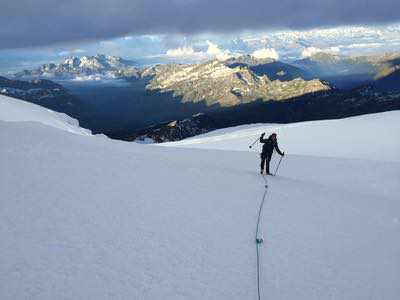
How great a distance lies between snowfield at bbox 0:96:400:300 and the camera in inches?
363

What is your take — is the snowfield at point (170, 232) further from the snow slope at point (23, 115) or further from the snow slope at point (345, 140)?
the snow slope at point (23, 115)

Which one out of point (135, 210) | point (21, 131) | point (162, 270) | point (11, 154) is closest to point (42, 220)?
point (135, 210)

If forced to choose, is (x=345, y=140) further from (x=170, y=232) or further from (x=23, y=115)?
(x=23, y=115)

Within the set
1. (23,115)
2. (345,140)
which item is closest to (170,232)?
(345,140)

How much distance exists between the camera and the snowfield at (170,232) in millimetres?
9227

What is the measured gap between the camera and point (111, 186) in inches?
556

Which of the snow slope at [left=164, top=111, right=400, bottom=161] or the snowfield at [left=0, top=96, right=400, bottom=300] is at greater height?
the snow slope at [left=164, top=111, right=400, bottom=161]

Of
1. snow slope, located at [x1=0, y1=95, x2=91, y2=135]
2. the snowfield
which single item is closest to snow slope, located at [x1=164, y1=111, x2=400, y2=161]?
the snowfield

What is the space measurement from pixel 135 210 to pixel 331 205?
807 centimetres

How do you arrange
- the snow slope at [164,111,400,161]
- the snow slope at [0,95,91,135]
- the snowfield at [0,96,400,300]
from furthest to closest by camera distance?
the snow slope at [0,95,91,135], the snow slope at [164,111,400,161], the snowfield at [0,96,400,300]

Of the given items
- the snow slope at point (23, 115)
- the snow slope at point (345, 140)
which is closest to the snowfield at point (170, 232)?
the snow slope at point (345, 140)

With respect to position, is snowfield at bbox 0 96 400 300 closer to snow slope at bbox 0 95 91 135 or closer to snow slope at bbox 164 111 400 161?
snow slope at bbox 164 111 400 161

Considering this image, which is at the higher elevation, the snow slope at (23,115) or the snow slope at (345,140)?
the snow slope at (23,115)

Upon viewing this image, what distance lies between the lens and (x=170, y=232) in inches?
451
